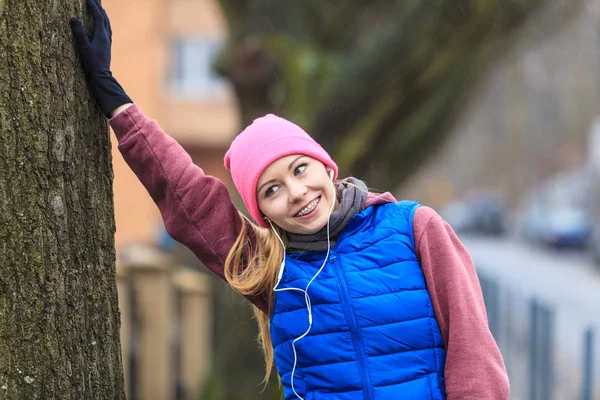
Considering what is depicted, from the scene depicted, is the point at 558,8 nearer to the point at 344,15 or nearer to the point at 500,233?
the point at 344,15

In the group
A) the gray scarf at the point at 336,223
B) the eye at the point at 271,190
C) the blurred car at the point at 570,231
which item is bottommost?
the gray scarf at the point at 336,223

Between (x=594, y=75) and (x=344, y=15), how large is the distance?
1190 inches

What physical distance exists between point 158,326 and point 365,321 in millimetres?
4736

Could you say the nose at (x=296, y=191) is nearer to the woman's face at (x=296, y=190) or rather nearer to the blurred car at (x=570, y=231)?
the woman's face at (x=296, y=190)

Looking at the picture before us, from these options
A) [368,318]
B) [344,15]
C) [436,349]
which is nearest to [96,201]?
[368,318]

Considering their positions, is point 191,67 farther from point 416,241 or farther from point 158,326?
point 416,241

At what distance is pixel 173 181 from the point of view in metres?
2.40

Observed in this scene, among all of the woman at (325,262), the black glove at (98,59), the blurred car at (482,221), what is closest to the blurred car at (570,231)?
the blurred car at (482,221)

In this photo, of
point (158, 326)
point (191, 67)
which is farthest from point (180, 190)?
point (191, 67)

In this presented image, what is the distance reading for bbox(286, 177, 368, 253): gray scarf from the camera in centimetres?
229

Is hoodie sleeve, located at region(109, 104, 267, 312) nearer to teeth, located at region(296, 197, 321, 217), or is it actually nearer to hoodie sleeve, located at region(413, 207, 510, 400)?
teeth, located at region(296, 197, 321, 217)

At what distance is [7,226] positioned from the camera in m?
2.08

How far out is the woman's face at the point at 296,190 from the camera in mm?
2268

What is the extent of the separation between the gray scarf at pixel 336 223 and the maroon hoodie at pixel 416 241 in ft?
0.20
